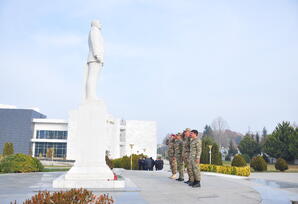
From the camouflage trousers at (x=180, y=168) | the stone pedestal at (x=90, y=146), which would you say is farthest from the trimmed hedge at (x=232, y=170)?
the stone pedestal at (x=90, y=146)

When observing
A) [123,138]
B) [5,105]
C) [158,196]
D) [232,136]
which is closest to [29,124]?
[5,105]

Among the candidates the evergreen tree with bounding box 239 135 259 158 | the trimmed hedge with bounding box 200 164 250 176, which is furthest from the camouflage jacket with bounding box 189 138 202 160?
the evergreen tree with bounding box 239 135 259 158

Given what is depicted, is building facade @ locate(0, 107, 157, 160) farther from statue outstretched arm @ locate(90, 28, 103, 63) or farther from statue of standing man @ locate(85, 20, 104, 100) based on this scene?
statue outstretched arm @ locate(90, 28, 103, 63)

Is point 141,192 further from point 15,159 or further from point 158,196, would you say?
point 15,159

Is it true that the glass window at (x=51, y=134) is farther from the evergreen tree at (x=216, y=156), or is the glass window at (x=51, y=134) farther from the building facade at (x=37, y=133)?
the evergreen tree at (x=216, y=156)

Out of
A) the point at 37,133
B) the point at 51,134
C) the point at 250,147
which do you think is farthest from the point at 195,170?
the point at 37,133

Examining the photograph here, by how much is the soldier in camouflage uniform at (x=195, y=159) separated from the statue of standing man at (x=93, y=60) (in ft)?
11.9

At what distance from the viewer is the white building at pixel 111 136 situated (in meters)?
54.6

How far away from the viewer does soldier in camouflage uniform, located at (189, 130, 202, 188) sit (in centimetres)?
859

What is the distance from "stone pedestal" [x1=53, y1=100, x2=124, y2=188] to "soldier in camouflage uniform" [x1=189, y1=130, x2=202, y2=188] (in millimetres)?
2537

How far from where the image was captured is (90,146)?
8977 mm

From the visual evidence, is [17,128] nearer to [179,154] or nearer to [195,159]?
[179,154]

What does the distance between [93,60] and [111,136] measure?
46.1 metres

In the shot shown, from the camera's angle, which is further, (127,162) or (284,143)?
(284,143)
